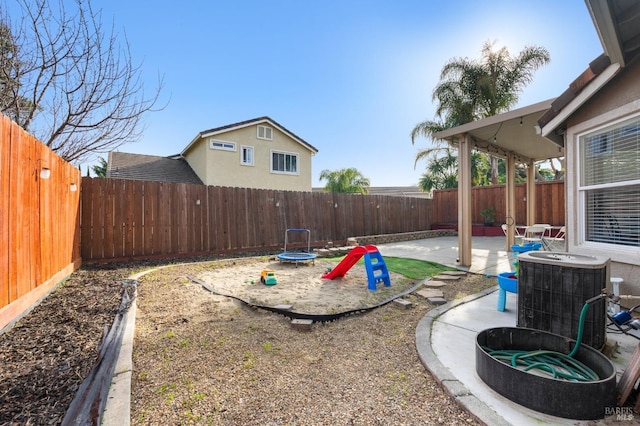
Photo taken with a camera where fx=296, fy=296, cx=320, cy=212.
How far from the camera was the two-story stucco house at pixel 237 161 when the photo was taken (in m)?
14.1

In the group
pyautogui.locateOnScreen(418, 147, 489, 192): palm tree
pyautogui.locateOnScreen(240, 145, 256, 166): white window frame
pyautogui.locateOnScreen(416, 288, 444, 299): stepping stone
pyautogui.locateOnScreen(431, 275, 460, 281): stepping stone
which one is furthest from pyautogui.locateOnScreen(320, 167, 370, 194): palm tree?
pyautogui.locateOnScreen(416, 288, 444, 299): stepping stone

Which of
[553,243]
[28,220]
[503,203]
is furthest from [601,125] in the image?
[503,203]

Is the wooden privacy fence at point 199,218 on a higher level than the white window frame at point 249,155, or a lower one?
lower

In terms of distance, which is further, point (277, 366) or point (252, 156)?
point (252, 156)

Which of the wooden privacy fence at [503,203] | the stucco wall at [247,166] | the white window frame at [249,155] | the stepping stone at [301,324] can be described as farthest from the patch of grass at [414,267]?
the white window frame at [249,155]

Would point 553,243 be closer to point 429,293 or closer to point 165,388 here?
point 429,293

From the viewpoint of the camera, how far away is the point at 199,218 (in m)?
8.13

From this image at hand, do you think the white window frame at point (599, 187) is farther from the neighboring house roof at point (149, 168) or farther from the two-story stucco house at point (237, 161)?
the neighboring house roof at point (149, 168)

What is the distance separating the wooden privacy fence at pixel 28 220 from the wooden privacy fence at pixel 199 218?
66.0 inches

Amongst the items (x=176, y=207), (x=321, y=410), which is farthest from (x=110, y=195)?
(x=321, y=410)

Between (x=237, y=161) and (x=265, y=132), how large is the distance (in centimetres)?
222

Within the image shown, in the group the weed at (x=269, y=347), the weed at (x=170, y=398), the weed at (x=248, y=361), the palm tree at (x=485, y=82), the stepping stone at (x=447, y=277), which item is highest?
the palm tree at (x=485, y=82)

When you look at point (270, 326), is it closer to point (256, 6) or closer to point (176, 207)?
point (176, 207)

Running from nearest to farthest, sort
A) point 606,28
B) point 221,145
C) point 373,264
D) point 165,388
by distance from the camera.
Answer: point 165,388
point 606,28
point 373,264
point 221,145
